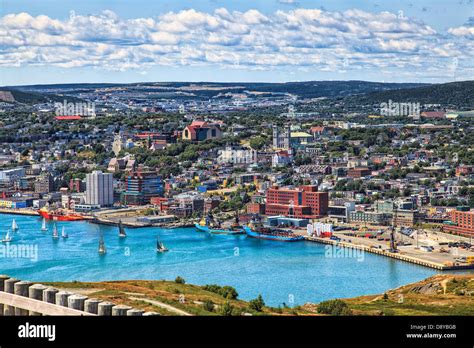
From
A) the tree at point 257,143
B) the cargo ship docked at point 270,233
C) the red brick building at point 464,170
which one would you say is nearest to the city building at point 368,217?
the cargo ship docked at point 270,233

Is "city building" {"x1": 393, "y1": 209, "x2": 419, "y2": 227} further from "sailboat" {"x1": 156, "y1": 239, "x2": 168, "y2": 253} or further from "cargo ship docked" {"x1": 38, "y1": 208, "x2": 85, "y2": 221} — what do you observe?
"cargo ship docked" {"x1": 38, "y1": 208, "x2": 85, "y2": 221}

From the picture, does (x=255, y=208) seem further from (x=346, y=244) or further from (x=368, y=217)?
(x=346, y=244)

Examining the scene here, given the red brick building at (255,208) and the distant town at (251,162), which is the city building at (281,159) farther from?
the red brick building at (255,208)

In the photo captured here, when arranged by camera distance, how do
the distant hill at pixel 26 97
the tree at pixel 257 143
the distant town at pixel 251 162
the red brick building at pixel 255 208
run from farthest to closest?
the distant hill at pixel 26 97 < the tree at pixel 257 143 < the red brick building at pixel 255 208 < the distant town at pixel 251 162

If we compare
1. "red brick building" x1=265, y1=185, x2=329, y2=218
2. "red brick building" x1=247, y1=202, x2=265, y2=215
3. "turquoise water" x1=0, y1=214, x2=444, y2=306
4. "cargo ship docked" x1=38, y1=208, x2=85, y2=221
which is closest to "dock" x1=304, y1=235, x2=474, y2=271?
"turquoise water" x1=0, y1=214, x2=444, y2=306

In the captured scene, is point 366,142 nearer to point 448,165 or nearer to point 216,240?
point 448,165

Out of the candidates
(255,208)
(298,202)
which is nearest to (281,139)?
(298,202)
